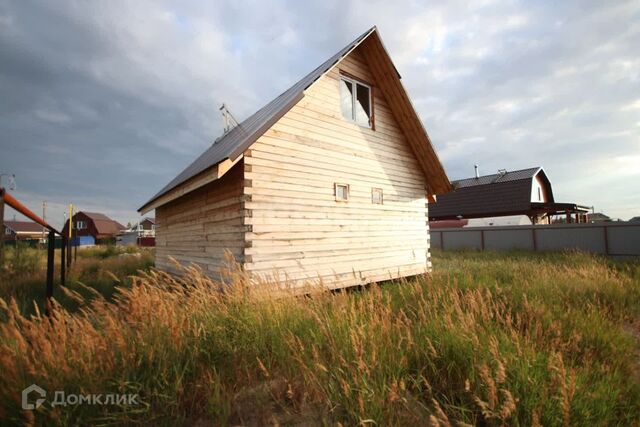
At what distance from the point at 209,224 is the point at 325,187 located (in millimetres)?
3161

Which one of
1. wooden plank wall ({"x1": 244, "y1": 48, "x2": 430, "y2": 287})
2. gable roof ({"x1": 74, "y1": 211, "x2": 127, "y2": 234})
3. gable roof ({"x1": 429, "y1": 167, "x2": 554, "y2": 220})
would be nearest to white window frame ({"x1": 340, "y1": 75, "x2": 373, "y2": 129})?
wooden plank wall ({"x1": 244, "y1": 48, "x2": 430, "y2": 287})

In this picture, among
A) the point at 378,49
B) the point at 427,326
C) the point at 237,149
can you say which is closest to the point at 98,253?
the point at 237,149

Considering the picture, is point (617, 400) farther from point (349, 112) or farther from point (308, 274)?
point (349, 112)

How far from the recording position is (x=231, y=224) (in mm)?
6738

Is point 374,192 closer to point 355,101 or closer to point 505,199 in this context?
point 355,101

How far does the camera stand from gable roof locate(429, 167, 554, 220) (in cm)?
2302

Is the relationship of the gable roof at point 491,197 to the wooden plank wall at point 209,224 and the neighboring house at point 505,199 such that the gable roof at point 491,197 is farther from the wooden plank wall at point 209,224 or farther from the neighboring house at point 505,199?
the wooden plank wall at point 209,224

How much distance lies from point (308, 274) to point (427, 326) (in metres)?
4.09

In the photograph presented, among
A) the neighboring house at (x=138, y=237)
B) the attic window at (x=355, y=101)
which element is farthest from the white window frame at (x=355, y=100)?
the neighboring house at (x=138, y=237)

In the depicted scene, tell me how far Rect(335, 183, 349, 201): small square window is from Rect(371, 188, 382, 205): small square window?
1.00 meters

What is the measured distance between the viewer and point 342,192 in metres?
8.20

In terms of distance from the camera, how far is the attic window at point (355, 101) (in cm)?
858

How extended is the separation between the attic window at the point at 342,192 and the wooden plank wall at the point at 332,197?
14cm

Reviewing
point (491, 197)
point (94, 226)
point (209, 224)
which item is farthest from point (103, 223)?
point (491, 197)
